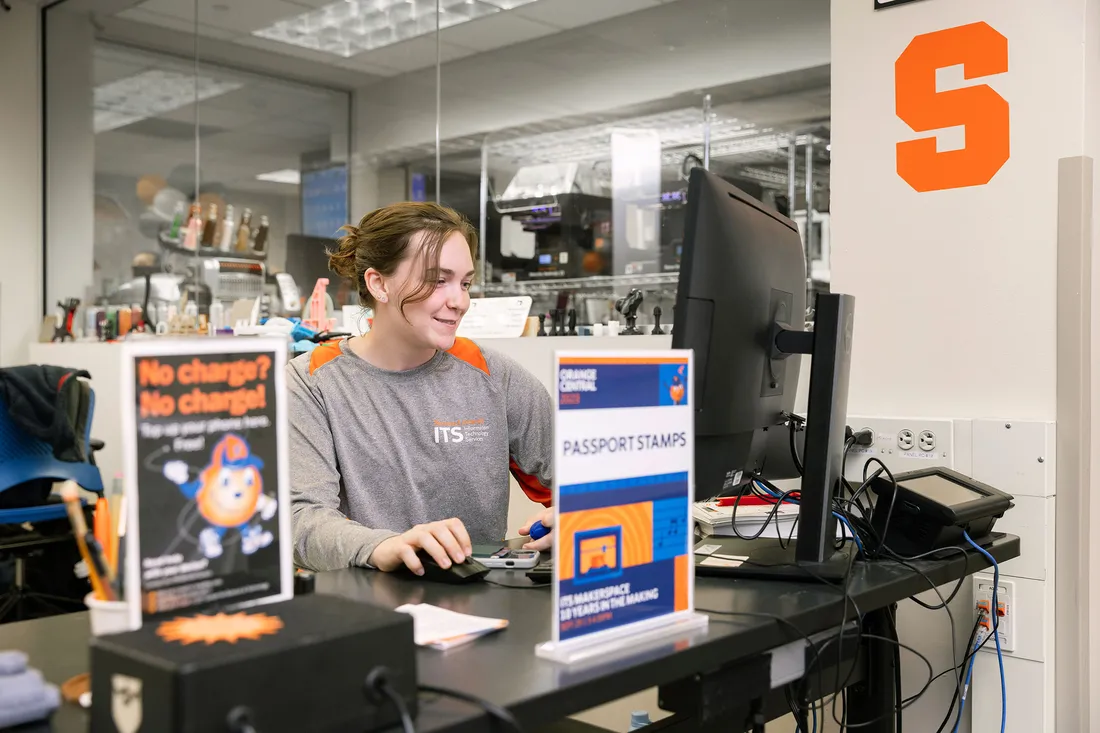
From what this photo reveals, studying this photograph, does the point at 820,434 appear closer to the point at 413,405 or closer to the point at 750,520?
the point at 750,520

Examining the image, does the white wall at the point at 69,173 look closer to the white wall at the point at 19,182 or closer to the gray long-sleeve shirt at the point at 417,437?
the white wall at the point at 19,182

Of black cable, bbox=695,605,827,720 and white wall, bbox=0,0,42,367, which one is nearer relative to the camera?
black cable, bbox=695,605,827,720

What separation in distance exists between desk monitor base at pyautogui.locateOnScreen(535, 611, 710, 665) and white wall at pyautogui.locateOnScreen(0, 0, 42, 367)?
568 cm

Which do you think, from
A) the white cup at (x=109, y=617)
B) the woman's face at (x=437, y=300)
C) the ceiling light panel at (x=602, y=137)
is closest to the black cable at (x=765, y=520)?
the woman's face at (x=437, y=300)

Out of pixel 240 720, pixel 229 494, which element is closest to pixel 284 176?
pixel 229 494

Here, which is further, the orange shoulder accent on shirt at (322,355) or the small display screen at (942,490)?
the orange shoulder accent on shirt at (322,355)

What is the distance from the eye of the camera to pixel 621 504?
3.23ft

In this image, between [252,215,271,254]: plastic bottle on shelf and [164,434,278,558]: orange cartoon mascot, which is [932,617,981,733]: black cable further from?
[252,215,271,254]: plastic bottle on shelf

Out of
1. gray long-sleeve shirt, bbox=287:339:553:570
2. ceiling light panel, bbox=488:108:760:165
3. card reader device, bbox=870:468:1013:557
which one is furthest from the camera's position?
ceiling light panel, bbox=488:108:760:165

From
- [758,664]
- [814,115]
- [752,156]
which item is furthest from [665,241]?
[758,664]

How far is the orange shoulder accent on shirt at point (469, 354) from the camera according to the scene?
189cm

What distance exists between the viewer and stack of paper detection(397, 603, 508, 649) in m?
0.97

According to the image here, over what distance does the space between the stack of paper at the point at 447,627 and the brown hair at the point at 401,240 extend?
79 centimetres

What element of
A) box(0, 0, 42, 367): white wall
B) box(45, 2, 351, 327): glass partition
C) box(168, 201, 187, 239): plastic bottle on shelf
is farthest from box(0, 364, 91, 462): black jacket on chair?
box(0, 0, 42, 367): white wall
